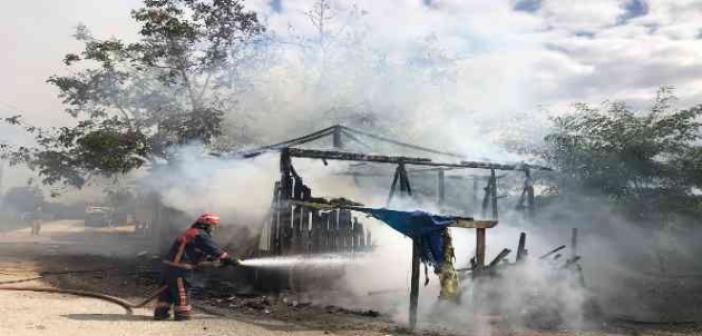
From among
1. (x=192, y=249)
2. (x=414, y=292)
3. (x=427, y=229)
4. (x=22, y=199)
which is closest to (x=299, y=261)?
(x=192, y=249)

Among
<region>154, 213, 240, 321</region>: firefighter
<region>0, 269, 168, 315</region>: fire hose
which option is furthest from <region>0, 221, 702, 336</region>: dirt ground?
<region>154, 213, 240, 321</region>: firefighter

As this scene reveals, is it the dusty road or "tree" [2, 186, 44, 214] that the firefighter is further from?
"tree" [2, 186, 44, 214]

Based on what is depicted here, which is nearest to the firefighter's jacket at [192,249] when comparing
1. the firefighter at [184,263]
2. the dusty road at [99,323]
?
the firefighter at [184,263]

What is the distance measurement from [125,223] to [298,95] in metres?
14.8

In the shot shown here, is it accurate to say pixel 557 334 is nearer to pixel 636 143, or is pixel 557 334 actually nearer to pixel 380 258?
pixel 380 258

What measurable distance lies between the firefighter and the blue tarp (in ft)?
8.91

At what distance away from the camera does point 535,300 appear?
436 inches

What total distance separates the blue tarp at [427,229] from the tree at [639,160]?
38.3ft

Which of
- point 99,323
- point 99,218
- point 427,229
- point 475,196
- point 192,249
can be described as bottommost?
point 99,218

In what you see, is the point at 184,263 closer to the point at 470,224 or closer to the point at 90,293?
the point at 90,293

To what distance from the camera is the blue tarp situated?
29.7 feet

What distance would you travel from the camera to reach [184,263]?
903cm

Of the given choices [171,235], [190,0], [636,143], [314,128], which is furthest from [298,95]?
[636,143]

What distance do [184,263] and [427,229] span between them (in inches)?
152
